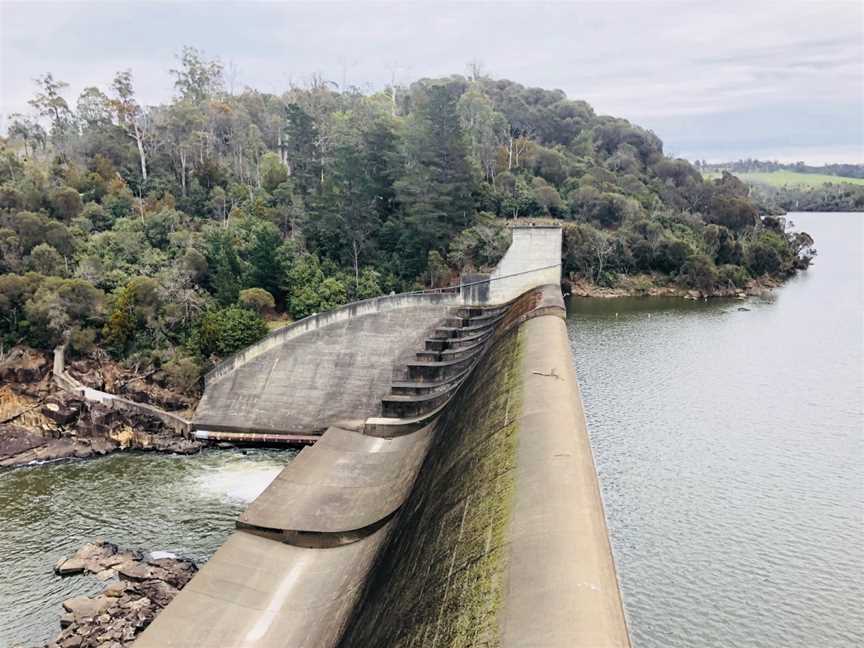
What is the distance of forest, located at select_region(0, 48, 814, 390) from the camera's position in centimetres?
2392

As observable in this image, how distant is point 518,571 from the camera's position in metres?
6.29

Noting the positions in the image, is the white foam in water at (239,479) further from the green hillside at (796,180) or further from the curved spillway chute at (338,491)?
the green hillside at (796,180)

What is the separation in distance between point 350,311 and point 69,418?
34.4 ft

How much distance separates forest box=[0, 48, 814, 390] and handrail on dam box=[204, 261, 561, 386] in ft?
6.38

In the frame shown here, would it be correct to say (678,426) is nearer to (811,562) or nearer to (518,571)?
(811,562)

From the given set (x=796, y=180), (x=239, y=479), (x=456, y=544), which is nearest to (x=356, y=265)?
(x=239, y=479)

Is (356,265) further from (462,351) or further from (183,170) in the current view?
(183,170)

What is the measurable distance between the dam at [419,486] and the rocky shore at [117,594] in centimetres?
137

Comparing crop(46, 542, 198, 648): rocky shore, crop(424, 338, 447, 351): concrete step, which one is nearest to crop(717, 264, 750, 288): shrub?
crop(424, 338, 447, 351): concrete step

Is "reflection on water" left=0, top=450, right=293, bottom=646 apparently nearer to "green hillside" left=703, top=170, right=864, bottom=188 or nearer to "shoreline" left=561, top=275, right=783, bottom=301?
"shoreline" left=561, top=275, right=783, bottom=301

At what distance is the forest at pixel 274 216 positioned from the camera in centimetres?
2392

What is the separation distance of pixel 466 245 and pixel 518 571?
24.5m

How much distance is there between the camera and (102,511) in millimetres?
16156

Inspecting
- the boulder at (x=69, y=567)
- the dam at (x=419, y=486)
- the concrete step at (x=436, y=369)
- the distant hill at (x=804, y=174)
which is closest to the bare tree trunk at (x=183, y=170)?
the dam at (x=419, y=486)
